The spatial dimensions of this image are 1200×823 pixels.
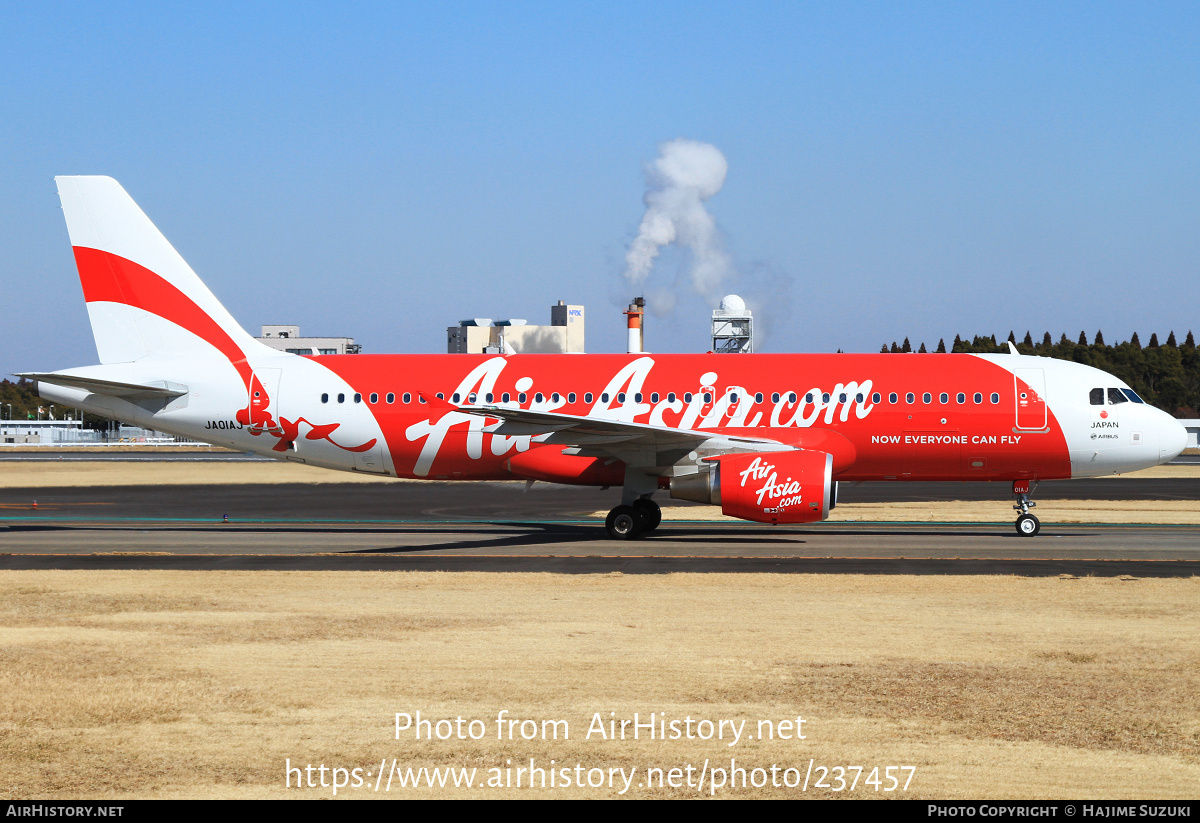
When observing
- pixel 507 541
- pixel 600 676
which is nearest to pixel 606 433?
pixel 507 541

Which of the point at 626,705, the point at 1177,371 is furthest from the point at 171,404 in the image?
the point at 1177,371

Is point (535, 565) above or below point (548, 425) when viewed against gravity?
below

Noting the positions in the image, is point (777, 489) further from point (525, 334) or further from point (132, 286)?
point (525, 334)

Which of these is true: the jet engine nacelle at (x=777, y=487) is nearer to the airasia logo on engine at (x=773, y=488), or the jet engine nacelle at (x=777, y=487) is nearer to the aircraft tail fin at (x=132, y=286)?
the airasia logo on engine at (x=773, y=488)

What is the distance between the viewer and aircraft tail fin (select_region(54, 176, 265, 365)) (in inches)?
1138

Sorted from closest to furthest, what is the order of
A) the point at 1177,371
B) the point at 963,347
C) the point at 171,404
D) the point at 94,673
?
the point at 94,673, the point at 171,404, the point at 1177,371, the point at 963,347

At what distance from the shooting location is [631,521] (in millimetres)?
27172

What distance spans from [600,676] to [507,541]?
15.4 metres

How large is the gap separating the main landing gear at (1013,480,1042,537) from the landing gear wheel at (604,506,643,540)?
9.73m

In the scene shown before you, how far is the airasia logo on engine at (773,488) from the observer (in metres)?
24.8

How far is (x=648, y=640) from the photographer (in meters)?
13.7

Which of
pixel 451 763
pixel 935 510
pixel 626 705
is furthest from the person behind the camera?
pixel 935 510
